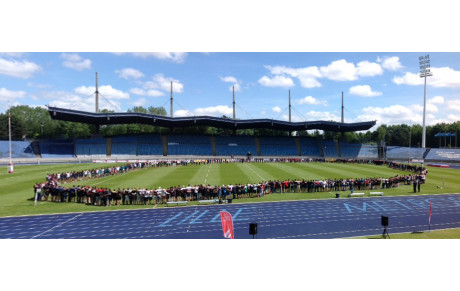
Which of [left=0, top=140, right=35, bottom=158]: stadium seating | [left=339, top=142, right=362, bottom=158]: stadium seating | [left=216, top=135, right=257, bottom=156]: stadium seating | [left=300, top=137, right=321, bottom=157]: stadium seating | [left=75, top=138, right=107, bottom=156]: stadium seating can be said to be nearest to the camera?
[left=0, top=140, right=35, bottom=158]: stadium seating

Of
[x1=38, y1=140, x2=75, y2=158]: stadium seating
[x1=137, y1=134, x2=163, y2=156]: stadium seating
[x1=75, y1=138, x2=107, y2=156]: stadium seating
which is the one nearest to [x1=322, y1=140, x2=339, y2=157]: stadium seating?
[x1=137, y1=134, x2=163, y2=156]: stadium seating

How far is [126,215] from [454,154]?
71605mm

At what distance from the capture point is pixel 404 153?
64.1m

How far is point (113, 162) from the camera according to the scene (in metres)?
50.1

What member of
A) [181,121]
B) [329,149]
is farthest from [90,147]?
[329,149]

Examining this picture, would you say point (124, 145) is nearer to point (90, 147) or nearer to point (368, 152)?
point (90, 147)

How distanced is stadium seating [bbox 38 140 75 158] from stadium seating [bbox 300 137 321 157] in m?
53.6

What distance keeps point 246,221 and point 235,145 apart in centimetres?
4946

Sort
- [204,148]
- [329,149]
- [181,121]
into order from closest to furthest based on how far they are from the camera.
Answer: [181,121], [204,148], [329,149]

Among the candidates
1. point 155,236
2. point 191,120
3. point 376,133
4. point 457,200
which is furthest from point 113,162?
point 376,133

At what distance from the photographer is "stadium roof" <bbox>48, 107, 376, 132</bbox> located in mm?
50219

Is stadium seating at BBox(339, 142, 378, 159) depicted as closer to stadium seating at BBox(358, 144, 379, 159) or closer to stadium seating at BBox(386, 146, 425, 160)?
stadium seating at BBox(358, 144, 379, 159)

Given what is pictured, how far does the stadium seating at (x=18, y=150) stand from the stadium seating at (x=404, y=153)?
81.8 meters
